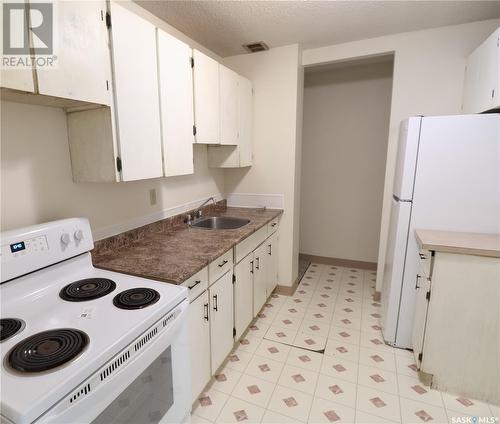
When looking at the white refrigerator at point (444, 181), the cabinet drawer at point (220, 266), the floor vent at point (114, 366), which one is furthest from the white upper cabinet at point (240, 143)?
the floor vent at point (114, 366)

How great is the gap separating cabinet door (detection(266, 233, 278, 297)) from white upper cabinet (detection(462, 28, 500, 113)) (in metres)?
1.90

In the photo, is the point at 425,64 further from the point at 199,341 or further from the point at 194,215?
the point at 199,341

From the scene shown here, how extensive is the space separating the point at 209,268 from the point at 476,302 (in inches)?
62.0

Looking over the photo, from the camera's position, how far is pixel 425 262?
189 centimetres

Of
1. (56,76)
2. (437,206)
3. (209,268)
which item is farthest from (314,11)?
(209,268)

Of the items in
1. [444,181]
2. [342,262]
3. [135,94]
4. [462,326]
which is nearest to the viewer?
[135,94]

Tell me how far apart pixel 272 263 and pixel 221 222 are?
2.16 ft

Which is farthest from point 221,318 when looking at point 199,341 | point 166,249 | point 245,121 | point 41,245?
point 245,121

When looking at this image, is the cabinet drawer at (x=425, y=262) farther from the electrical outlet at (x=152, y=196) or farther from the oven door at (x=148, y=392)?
the electrical outlet at (x=152, y=196)

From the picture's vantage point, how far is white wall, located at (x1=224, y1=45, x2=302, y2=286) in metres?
2.78

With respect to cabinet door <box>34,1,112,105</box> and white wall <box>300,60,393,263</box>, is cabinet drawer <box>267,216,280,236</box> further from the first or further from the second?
cabinet door <box>34,1,112,105</box>

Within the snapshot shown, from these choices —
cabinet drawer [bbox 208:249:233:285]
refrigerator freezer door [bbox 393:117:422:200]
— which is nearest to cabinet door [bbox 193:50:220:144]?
cabinet drawer [bbox 208:249:233:285]

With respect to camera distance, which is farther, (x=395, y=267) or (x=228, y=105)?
(x=228, y=105)

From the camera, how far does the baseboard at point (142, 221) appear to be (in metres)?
1.71
